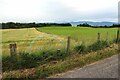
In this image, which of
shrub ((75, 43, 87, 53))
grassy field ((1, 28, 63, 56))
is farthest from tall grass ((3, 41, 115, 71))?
grassy field ((1, 28, 63, 56))

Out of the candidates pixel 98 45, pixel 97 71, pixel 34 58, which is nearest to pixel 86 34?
pixel 98 45

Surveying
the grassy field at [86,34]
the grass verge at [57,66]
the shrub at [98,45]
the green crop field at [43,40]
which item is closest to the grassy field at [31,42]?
the green crop field at [43,40]

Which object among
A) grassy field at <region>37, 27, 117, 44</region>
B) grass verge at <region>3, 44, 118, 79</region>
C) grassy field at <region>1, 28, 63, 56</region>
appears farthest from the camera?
grassy field at <region>37, 27, 117, 44</region>

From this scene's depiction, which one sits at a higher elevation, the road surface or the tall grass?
the tall grass

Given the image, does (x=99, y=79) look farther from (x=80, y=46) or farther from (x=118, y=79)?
(x=80, y=46)

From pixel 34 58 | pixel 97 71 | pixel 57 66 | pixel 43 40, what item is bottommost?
pixel 97 71

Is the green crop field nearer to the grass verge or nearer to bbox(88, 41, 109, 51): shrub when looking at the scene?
bbox(88, 41, 109, 51): shrub

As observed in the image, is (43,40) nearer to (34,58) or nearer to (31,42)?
(31,42)

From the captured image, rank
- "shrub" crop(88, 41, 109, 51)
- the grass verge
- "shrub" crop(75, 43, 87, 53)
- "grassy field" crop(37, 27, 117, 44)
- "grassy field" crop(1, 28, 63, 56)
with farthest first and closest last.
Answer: "grassy field" crop(37, 27, 117, 44) < "shrub" crop(88, 41, 109, 51) < "shrub" crop(75, 43, 87, 53) < "grassy field" crop(1, 28, 63, 56) < the grass verge

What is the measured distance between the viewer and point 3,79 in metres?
9.15

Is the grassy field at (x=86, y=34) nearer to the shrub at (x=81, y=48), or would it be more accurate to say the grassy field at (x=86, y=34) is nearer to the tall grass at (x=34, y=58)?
the shrub at (x=81, y=48)

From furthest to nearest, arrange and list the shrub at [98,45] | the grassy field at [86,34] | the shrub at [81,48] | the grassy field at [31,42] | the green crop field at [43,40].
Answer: the grassy field at [86,34] < the shrub at [98,45] < the green crop field at [43,40] < the shrub at [81,48] < the grassy field at [31,42]

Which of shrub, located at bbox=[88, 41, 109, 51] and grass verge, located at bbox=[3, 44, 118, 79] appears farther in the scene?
shrub, located at bbox=[88, 41, 109, 51]

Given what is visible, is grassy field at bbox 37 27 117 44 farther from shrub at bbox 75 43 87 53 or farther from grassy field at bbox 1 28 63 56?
shrub at bbox 75 43 87 53
